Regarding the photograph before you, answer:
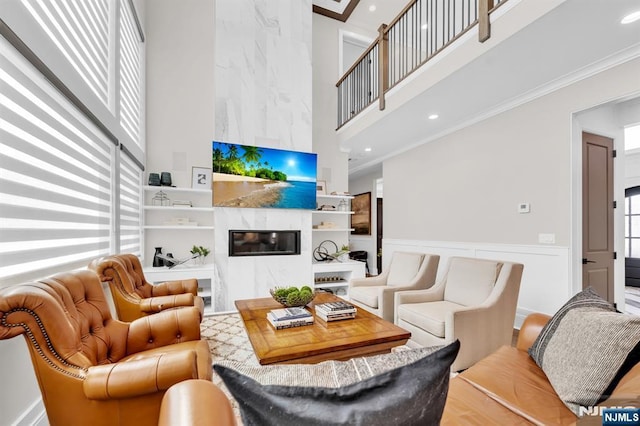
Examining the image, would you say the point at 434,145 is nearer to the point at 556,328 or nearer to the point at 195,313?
the point at 556,328

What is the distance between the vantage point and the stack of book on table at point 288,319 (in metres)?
2.14

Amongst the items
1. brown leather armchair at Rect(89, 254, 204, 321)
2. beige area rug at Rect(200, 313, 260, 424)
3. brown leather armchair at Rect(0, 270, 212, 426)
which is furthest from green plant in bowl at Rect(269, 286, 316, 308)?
brown leather armchair at Rect(0, 270, 212, 426)

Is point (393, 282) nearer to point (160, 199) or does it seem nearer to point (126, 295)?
point (126, 295)

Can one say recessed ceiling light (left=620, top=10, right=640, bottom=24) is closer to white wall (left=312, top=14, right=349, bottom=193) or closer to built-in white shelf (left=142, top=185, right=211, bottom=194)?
white wall (left=312, top=14, right=349, bottom=193)

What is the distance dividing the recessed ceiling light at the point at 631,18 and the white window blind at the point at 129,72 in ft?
14.8

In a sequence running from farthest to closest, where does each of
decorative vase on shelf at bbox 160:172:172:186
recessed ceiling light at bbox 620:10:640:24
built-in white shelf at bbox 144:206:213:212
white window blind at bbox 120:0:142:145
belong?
decorative vase on shelf at bbox 160:172:172:186 → built-in white shelf at bbox 144:206:213:212 → white window blind at bbox 120:0:142:145 → recessed ceiling light at bbox 620:10:640:24

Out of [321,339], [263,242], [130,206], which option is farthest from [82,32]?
[263,242]

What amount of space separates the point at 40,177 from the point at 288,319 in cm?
172

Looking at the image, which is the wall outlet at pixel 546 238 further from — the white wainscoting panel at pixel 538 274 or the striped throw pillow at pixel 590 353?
the striped throw pillow at pixel 590 353

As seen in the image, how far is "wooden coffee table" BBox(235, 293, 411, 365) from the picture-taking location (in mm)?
1761

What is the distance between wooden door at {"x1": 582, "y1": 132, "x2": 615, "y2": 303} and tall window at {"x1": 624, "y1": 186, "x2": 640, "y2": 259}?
484cm

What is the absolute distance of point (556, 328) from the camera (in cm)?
144

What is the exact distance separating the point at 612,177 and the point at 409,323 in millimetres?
3216

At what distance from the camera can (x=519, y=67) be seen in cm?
301
